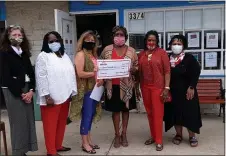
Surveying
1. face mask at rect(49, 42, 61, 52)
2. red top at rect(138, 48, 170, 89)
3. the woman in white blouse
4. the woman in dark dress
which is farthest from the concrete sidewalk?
face mask at rect(49, 42, 61, 52)

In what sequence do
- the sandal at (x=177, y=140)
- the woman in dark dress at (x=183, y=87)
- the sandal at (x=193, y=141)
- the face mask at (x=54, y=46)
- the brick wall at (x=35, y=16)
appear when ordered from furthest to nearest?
the brick wall at (x=35, y=16), the sandal at (x=177, y=140), the sandal at (x=193, y=141), the woman in dark dress at (x=183, y=87), the face mask at (x=54, y=46)

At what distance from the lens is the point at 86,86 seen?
3.83 metres

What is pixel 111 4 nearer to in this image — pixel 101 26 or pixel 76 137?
pixel 76 137

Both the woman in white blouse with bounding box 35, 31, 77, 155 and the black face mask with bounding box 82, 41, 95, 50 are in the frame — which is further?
the black face mask with bounding box 82, 41, 95, 50

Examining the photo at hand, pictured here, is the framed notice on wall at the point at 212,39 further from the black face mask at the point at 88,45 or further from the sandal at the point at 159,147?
the black face mask at the point at 88,45

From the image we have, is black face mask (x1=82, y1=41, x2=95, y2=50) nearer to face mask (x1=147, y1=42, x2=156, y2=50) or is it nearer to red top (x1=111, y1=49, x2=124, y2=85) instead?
red top (x1=111, y1=49, x2=124, y2=85)

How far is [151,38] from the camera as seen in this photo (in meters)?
3.89

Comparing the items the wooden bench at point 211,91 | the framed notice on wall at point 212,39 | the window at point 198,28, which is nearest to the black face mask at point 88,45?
the window at point 198,28

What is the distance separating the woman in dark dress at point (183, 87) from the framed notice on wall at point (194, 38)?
205cm

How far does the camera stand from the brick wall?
6285mm

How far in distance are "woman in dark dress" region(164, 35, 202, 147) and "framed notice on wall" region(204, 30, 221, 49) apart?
2115mm

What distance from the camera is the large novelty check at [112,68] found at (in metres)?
3.70

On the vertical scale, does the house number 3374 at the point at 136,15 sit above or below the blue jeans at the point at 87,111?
above

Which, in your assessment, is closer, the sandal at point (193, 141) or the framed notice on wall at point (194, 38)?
the sandal at point (193, 141)
